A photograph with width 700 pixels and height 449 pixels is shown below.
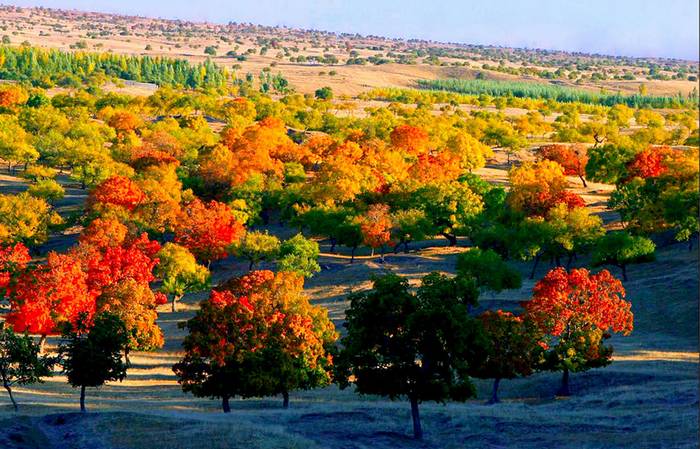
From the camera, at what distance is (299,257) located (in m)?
98.4

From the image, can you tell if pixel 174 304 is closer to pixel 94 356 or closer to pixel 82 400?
pixel 82 400

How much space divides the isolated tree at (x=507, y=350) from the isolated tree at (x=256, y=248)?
46.7 m

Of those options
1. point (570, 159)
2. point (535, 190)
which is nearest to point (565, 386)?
point (535, 190)

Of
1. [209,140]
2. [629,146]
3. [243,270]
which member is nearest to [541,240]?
[243,270]

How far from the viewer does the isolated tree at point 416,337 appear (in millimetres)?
44719

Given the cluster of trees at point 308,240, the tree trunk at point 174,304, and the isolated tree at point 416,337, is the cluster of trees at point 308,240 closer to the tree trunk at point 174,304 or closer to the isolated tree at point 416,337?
the isolated tree at point 416,337

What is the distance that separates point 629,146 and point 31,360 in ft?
307

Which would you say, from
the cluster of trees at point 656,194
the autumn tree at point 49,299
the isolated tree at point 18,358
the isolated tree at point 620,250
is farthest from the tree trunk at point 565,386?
the autumn tree at point 49,299

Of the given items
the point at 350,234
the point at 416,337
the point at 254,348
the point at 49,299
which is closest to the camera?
the point at 416,337

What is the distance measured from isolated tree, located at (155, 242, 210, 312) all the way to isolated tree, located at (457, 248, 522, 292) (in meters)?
25.6

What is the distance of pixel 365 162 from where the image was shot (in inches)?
5143

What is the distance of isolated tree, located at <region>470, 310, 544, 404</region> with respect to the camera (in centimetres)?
5697

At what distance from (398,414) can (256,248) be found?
52032 millimetres

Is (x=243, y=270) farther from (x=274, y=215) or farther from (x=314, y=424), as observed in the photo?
(x=314, y=424)
